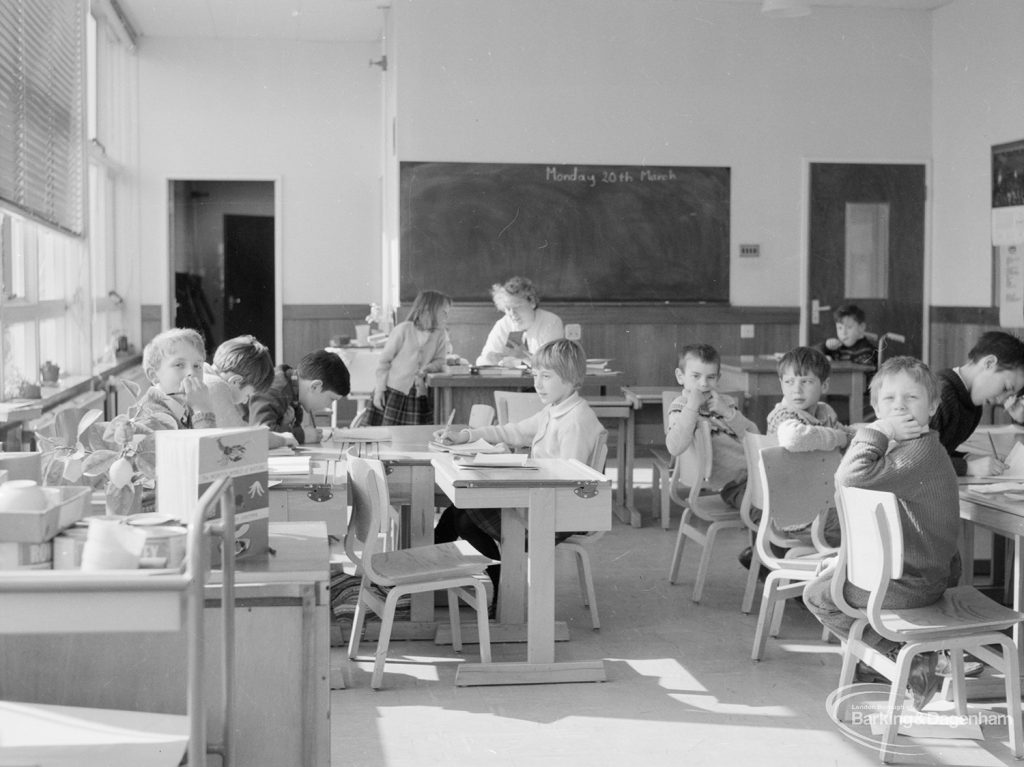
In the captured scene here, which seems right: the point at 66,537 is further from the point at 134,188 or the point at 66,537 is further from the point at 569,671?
the point at 134,188

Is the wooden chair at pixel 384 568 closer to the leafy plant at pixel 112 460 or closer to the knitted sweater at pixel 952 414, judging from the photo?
the leafy plant at pixel 112 460

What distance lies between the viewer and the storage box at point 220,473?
2.11 meters

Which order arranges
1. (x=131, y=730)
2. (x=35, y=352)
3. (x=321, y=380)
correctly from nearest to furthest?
(x=131, y=730) → (x=321, y=380) → (x=35, y=352)

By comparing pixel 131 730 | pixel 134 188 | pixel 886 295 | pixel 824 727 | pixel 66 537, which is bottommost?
pixel 824 727

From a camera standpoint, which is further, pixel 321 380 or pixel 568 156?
pixel 568 156

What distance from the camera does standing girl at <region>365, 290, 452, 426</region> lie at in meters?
7.02

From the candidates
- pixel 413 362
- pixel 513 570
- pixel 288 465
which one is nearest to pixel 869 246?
pixel 413 362

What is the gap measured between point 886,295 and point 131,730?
8576 mm

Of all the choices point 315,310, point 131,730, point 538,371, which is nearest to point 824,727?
point 538,371

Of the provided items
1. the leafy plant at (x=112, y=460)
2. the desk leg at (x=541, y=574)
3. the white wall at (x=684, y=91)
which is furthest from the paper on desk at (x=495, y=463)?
the white wall at (x=684, y=91)

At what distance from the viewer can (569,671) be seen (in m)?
3.87

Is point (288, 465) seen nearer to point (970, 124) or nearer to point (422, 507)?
point (422, 507)

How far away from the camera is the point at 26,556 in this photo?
1.86m

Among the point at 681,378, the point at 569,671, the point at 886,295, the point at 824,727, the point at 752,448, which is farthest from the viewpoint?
the point at 886,295
